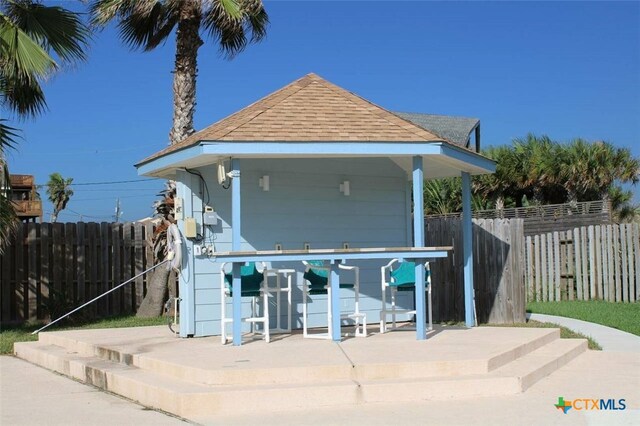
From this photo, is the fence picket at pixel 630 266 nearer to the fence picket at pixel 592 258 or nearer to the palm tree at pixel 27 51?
the fence picket at pixel 592 258

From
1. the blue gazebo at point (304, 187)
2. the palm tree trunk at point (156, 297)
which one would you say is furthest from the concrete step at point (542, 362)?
the palm tree trunk at point (156, 297)

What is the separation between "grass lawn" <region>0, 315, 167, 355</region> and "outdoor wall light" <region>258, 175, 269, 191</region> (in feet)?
13.0

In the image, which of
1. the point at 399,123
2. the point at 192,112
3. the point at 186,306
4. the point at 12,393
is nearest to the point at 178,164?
the point at 186,306

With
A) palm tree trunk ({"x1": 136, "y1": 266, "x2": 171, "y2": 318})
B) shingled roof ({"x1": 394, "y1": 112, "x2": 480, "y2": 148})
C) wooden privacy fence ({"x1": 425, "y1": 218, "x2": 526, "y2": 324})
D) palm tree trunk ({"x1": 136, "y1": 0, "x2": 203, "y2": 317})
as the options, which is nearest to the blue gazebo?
wooden privacy fence ({"x1": 425, "y1": 218, "x2": 526, "y2": 324})

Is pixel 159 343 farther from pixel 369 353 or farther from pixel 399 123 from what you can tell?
pixel 399 123

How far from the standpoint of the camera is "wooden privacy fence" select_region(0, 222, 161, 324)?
48.5 ft

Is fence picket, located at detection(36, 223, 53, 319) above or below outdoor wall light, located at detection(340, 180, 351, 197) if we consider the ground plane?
below

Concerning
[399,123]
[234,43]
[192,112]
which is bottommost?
[399,123]

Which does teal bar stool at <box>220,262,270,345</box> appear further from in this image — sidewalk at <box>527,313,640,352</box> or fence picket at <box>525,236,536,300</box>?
fence picket at <box>525,236,536,300</box>

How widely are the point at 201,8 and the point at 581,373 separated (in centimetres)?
1078

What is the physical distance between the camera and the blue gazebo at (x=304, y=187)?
988 centimetres

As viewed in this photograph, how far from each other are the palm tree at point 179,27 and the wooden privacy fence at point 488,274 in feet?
18.7

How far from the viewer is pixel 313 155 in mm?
10133

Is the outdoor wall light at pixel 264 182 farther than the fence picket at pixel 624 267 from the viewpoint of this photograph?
No
